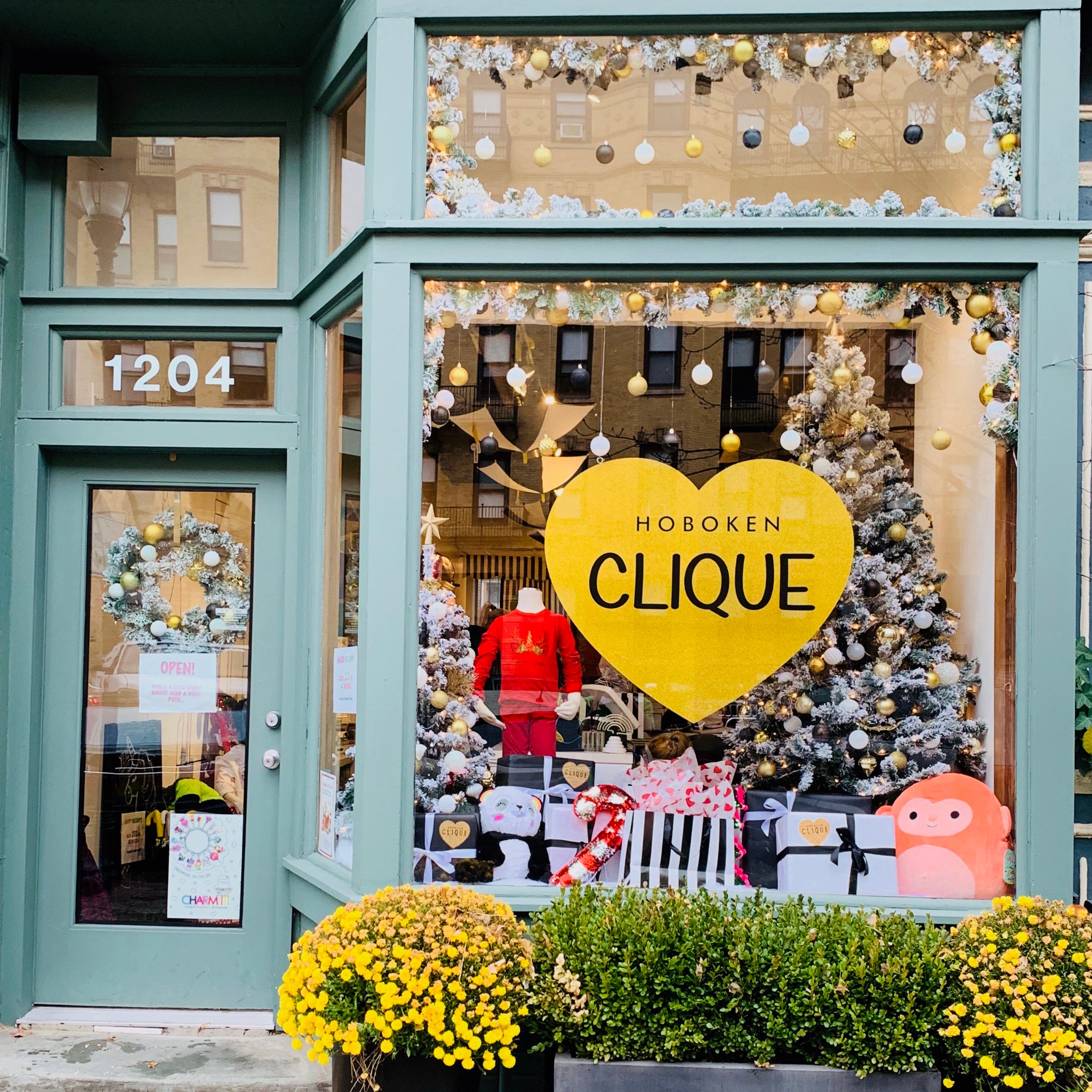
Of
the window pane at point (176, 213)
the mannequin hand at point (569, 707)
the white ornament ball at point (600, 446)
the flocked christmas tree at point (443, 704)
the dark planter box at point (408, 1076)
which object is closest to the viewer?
the dark planter box at point (408, 1076)

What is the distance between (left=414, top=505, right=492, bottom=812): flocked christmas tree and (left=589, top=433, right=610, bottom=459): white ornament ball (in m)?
0.68

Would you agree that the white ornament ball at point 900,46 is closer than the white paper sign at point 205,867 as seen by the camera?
Yes

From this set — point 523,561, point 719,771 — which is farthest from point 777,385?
point 719,771

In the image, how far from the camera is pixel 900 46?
3.98m

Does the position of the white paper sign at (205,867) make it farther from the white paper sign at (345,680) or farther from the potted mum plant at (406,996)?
the potted mum plant at (406,996)

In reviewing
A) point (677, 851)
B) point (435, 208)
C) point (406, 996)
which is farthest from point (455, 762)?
point (435, 208)

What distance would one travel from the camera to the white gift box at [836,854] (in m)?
4.02

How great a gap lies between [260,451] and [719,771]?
2.35 m

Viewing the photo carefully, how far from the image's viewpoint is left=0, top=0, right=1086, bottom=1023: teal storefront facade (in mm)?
3861

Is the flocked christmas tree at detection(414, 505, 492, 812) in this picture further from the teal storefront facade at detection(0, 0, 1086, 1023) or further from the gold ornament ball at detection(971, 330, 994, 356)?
the gold ornament ball at detection(971, 330, 994, 356)

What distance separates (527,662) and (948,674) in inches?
67.4

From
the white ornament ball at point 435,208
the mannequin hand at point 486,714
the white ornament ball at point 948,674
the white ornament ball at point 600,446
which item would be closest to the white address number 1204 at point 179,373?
the white ornament ball at point 435,208

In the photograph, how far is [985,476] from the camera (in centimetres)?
411

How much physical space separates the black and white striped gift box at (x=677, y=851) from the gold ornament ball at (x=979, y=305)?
7.05 feet
